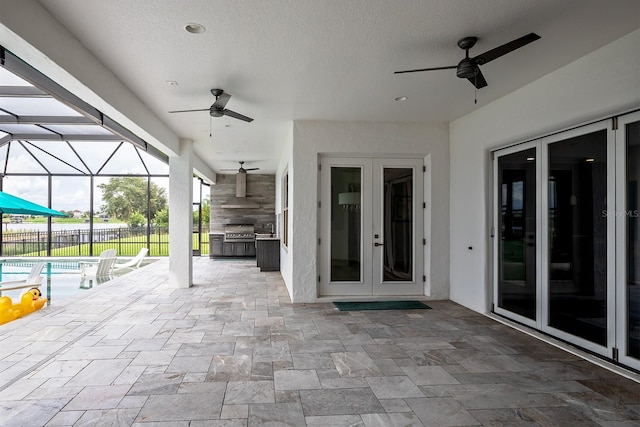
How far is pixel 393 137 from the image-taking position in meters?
5.91

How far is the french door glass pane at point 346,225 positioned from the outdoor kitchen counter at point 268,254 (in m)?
3.61

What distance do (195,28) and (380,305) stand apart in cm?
423

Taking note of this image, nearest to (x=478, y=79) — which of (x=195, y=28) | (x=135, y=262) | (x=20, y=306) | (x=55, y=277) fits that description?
(x=195, y=28)

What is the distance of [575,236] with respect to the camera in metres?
3.78

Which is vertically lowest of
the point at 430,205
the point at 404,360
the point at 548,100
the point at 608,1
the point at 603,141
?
the point at 404,360

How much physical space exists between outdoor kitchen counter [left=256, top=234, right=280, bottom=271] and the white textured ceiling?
465 cm

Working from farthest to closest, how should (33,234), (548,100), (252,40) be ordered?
(33,234), (548,100), (252,40)

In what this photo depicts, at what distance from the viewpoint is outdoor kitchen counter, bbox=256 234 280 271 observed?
→ 9312mm

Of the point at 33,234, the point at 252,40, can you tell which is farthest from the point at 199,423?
the point at 33,234

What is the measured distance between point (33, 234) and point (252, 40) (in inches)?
495

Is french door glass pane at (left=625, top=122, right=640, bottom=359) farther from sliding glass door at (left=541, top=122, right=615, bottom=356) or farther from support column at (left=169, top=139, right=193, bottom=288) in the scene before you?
support column at (left=169, top=139, right=193, bottom=288)

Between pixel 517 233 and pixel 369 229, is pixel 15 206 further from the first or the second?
pixel 517 233

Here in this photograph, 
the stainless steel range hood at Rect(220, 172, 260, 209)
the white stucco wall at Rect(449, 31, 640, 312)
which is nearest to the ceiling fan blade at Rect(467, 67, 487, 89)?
the white stucco wall at Rect(449, 31, 640, 312)

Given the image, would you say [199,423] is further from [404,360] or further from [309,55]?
[309,55]
